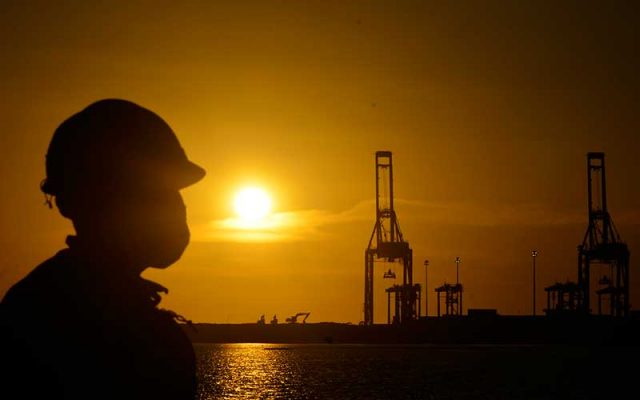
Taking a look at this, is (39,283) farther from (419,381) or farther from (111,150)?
(419,381)

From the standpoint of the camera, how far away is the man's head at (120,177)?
2.64 meters

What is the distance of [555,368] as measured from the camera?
12838 cm

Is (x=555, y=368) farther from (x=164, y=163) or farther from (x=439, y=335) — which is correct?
(x=164, y=163)

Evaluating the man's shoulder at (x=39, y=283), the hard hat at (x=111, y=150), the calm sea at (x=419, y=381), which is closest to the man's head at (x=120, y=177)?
the hard hat at (x=111, y=150)

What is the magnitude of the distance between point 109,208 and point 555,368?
13102 cm

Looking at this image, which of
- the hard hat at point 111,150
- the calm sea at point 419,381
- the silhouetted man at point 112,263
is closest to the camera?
the silhouetted man at point 112,263

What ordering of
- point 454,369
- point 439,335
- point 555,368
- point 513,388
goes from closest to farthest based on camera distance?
point 513,388 → point 454,369 → point 555,368 → point 439,335

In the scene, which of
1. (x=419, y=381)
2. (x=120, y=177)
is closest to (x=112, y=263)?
(x=120, y=177)

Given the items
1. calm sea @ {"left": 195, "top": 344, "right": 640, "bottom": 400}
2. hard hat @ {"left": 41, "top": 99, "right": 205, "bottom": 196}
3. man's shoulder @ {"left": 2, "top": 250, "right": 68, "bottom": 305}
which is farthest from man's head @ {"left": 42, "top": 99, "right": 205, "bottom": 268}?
calm sea @ {"left": 195, "top": 344, "right": 640, "bottom": 400}

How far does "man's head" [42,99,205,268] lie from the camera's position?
2.64 meters

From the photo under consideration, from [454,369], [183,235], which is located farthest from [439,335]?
[183,235]

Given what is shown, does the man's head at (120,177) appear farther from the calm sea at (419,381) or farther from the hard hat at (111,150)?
the calm sea at (419,381)

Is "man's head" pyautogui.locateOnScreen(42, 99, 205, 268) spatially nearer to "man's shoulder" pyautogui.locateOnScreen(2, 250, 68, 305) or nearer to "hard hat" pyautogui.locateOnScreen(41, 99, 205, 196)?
"hard hat" pyautogui.locateOnScreen(41, 99, 205, 196)

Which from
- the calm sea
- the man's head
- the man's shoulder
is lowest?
the calm sea
